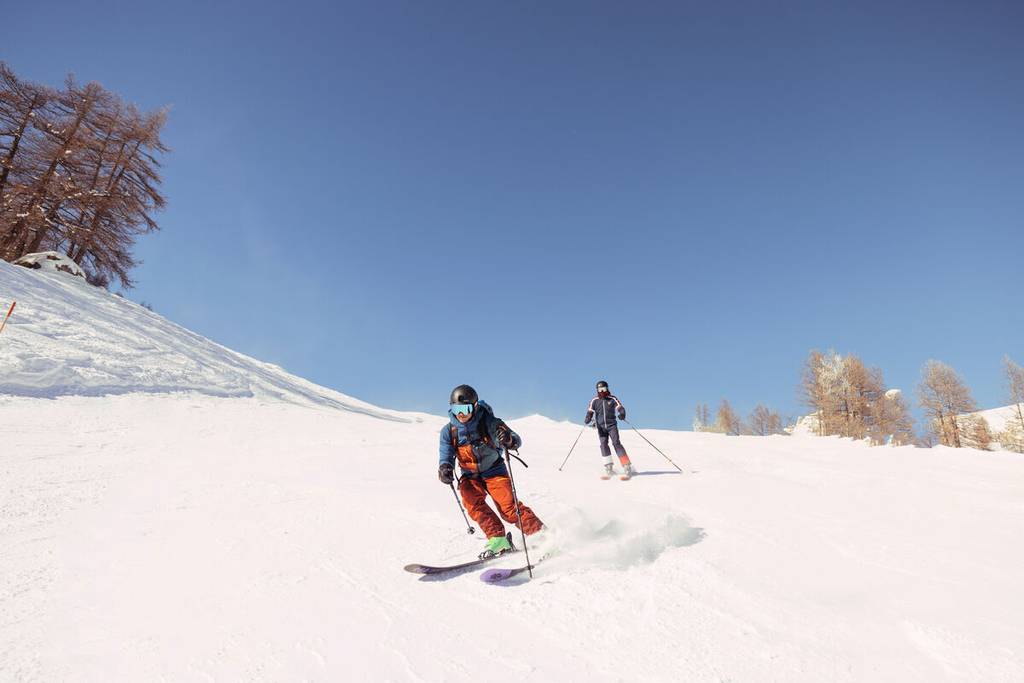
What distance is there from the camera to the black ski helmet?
5125 millimetres

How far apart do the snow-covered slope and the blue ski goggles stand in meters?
1.44

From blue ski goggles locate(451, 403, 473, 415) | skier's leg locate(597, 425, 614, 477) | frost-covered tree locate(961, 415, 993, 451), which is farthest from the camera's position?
frost-covered tree locate(961, 415, 993, 451)

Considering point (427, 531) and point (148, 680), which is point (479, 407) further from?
point (148, 680)

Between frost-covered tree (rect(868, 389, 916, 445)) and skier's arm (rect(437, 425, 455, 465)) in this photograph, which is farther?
frost-covered tree (rect(868, 389, 916, 445))

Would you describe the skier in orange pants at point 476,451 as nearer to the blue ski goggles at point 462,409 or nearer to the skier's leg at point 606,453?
the blue ski goggles at point 462,409

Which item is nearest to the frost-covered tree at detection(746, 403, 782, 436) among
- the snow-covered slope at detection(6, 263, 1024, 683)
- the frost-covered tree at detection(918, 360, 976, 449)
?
the frost-covered tree at detection(918, 360, 976, 449)

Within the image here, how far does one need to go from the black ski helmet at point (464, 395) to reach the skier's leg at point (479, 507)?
909 millimetres

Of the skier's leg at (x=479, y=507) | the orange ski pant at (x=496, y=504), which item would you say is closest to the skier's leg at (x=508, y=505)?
the orange ski pant at (x=496, y=504)

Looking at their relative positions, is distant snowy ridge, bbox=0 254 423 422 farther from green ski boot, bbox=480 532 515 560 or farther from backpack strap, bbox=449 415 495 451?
green ski boot, bbox=480 532 515 560

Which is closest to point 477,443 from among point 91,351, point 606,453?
point 606,453

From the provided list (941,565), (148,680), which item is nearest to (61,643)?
(148,680)

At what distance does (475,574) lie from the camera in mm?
4098

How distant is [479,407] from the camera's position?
5188mm

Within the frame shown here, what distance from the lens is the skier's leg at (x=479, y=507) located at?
4.70 meters
